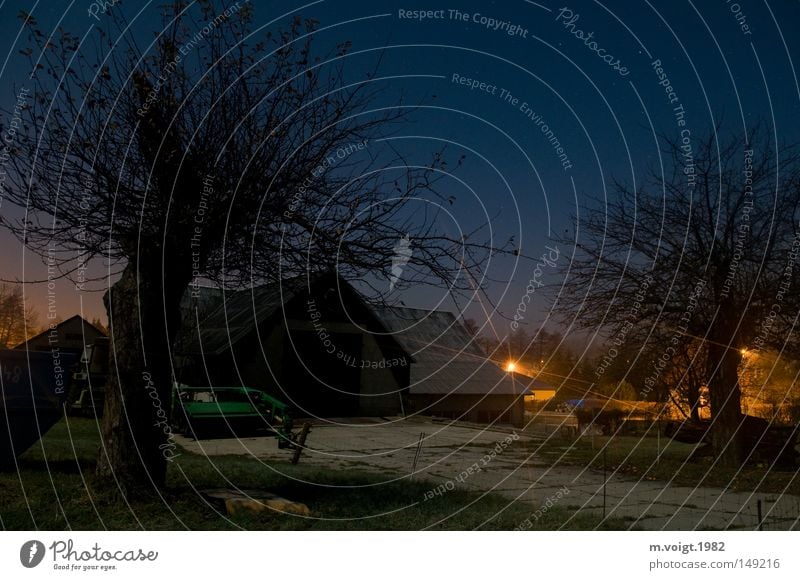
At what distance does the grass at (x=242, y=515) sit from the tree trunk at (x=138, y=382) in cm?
25

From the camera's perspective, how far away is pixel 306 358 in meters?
20.9

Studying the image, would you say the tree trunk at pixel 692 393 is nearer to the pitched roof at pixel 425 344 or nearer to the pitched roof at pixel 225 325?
the pitched roof at pixel 425 344

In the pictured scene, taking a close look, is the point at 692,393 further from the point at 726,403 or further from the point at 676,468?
the point at 676,468

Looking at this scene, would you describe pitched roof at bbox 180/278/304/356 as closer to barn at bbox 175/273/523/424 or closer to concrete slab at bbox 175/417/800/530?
barn at bbox 175/273/523/424

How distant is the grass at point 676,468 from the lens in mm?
10289

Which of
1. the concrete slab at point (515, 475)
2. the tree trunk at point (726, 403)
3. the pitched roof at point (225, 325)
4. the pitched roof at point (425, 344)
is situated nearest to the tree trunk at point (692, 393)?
the tree trunk at point (726, 403)

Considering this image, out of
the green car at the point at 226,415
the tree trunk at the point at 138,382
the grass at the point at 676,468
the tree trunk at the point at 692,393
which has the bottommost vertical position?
the grass at the point at 676,468

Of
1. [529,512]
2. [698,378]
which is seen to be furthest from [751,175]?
[529,512]

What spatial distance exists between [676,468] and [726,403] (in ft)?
4.67

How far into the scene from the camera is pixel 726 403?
39.5ft

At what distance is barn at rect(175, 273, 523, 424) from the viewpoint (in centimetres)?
1822

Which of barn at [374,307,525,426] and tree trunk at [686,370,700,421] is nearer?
tree trunk at [686,370,700,421]

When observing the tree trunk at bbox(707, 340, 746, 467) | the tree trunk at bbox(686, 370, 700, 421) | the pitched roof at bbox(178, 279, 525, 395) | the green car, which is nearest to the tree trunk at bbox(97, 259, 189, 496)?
the green car

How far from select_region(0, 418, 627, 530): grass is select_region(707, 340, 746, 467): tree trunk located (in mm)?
5631
